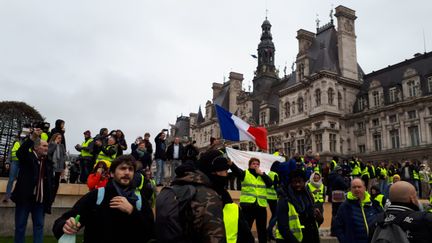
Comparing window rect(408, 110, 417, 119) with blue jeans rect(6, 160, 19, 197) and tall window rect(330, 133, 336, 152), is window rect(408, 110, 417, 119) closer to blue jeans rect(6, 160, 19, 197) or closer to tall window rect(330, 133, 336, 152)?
tall window rect(330, 133, 336, 152)

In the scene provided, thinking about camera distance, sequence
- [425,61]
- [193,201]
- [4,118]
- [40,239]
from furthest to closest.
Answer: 1. [425,61]
2. [4,118]
3. [40,239]
4. [193,201]

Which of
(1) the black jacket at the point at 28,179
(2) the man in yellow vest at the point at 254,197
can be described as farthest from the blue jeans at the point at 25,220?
(2) the man in yellow vest at the point at 254,197

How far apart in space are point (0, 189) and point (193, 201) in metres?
9.74

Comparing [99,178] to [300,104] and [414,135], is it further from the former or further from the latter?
[300,104]

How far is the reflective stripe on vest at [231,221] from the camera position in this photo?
352cm

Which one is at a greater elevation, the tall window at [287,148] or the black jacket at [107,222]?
the tall window at [287,148]

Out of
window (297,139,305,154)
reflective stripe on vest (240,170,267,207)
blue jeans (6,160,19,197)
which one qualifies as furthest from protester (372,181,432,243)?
window (297,139,305,154)

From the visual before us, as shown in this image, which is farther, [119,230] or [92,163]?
[92,163]

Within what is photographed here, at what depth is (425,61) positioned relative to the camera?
38.1 m

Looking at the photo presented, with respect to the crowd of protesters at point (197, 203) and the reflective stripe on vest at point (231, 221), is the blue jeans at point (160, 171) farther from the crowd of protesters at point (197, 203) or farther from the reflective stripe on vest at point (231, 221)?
the reflective stripe on vest at point (231, 221)

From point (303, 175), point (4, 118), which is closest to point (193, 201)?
point (303, 175)

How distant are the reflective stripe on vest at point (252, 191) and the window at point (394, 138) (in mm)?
33566

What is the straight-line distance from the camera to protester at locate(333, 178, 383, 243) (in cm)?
625

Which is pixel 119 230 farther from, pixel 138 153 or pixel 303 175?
pixel 138 153
